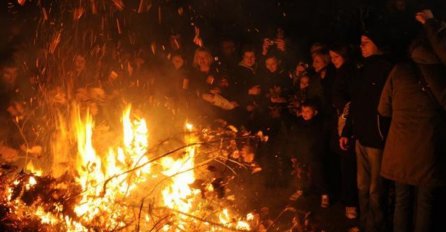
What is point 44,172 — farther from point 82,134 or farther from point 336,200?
point 336,200

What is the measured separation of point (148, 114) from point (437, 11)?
488cm

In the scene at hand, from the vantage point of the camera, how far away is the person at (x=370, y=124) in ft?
14.4

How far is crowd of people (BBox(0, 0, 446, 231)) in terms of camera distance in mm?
3891

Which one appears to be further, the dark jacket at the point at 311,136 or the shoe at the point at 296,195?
the shoe at the point at 296,195

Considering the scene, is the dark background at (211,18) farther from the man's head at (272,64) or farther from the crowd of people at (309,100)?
the man's head at (272,64)

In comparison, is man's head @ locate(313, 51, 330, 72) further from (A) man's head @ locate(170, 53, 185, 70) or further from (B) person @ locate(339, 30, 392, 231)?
(A) man's head @ locate(170, 53, 185, 70)

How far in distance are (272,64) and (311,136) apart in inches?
44.6

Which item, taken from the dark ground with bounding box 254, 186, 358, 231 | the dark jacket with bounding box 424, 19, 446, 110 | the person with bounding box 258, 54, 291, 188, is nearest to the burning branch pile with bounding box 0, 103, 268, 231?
the dark ground with bounding box 254, 186, 358, 231

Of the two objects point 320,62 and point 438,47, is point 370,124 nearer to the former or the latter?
point 438,47

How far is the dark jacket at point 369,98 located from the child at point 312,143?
836 mm

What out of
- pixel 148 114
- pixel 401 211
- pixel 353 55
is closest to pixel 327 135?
pixel 353 55

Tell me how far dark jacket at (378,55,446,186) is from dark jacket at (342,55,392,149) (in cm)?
24

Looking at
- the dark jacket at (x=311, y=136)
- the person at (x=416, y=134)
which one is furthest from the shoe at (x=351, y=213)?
the person at (x=416, y=134)

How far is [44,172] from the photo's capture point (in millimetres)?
5109
